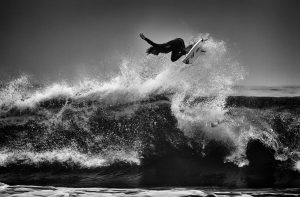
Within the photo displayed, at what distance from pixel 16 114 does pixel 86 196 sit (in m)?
6.75

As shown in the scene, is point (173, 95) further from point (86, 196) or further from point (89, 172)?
point (86, 196)

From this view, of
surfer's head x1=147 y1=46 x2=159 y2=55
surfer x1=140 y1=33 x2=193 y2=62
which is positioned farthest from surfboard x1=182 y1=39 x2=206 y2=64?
surfer's head x1=147 y1=46 x2=159 y2=55

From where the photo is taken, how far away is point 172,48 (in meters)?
8.73

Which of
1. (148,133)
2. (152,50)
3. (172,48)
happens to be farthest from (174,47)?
(148,133)

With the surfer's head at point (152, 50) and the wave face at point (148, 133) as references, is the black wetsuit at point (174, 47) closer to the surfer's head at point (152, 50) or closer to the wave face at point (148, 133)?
the surfer's head at point (152, 50)

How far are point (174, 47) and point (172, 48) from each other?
8 cm

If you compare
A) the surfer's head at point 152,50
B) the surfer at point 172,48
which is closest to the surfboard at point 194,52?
the surfer at point 172,48

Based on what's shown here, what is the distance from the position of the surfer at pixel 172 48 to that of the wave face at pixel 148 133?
4.62 feet

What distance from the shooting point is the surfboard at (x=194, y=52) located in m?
9.12

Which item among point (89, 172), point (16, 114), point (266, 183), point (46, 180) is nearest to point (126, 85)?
point (16, 114)

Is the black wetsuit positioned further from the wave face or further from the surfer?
the wave face

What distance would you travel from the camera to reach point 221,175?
639 centimetres

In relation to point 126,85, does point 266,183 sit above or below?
below

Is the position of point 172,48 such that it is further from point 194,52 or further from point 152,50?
point 194,52
